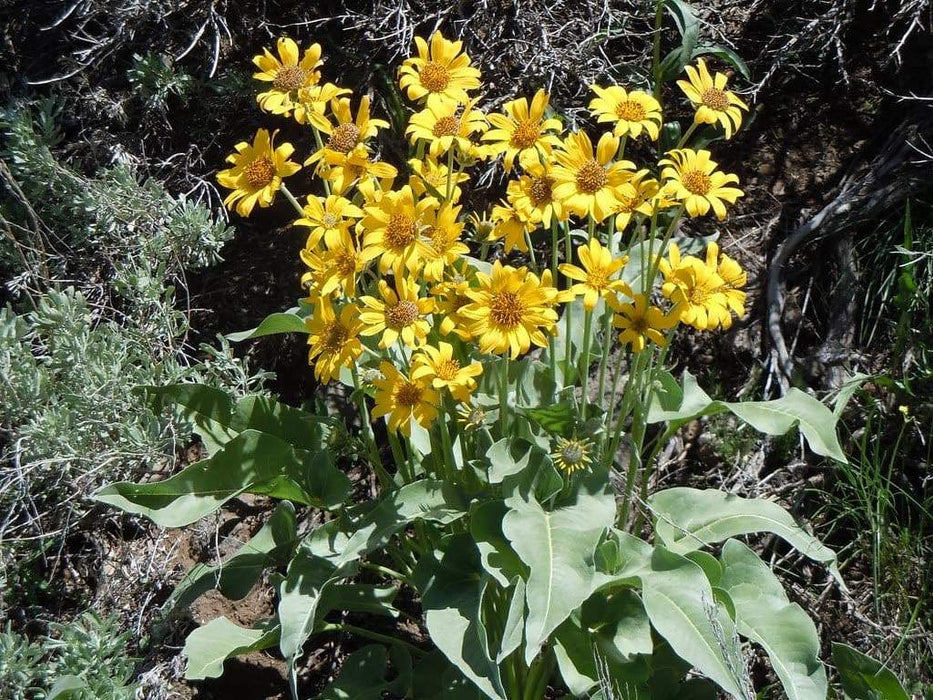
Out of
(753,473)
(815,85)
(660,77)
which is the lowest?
(753,473)

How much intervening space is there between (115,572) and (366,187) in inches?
62.6

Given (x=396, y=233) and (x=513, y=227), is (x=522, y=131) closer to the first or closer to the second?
(x=513, y=227)

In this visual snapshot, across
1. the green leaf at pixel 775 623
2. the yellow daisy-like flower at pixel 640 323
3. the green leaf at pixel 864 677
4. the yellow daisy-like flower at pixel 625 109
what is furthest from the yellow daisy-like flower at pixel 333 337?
the green leaf at pixel 864 677

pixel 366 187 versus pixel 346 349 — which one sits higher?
pixel 366 187

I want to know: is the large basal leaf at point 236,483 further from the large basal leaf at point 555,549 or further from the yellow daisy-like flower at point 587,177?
the yellow daisy-like flower at point 587,177

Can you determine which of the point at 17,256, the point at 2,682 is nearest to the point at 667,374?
the point at 2,682

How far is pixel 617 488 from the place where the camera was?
261cm

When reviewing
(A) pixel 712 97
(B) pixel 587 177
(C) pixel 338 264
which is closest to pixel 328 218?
(C) pixel 338 264

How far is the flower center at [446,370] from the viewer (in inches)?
75.8

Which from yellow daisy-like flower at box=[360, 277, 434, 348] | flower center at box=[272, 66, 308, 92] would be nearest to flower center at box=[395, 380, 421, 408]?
yellow daisy-like flower at box=[360, 277, 434, 348]

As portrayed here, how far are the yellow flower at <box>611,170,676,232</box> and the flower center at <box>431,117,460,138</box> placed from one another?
15.6 inches

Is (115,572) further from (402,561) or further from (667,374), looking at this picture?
(667,374)

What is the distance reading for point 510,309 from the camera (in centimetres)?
189

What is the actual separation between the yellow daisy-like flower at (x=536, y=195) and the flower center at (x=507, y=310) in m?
0.22
